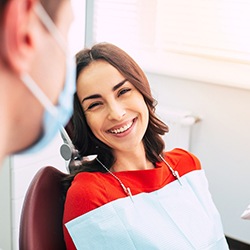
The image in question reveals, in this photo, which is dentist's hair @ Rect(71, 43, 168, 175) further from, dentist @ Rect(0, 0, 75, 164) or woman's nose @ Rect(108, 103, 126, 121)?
dentist @ Rect(0, 0, 75, 164)

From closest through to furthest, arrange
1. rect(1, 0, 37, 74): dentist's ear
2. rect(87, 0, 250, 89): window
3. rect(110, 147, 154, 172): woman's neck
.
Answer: rect(1, 0, 37, 74): dentist's ear
rect(110, 147, 154, 172): woman's neck
rect(87, 0, 250, 89): window

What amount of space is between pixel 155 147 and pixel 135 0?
1.14 meters

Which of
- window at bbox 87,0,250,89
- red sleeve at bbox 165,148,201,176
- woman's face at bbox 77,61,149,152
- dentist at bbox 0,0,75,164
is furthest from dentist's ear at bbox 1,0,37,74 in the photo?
window at bbox 87,0,250,89

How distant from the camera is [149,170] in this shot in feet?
3.90

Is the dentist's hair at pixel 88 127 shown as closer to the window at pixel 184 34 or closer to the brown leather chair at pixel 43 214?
the brown leather chair at pixel 43 214

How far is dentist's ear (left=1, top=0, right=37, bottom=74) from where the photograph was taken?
0.25m

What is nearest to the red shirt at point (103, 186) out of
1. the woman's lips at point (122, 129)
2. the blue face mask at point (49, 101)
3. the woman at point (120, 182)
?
the woman at point (120, 182)

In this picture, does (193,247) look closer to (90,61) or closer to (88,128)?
(88,128)

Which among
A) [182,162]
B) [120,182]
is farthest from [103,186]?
[182,162]

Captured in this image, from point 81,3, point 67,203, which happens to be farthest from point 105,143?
point 81,3

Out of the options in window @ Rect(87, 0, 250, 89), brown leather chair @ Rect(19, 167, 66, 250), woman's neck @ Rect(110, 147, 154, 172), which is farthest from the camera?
window @ Rect(87, 0, 250, 89)

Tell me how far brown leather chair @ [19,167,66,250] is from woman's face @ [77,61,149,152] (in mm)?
157

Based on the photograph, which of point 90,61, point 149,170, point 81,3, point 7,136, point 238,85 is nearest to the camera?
point 7,136

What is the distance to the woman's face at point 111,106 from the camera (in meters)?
1.04
